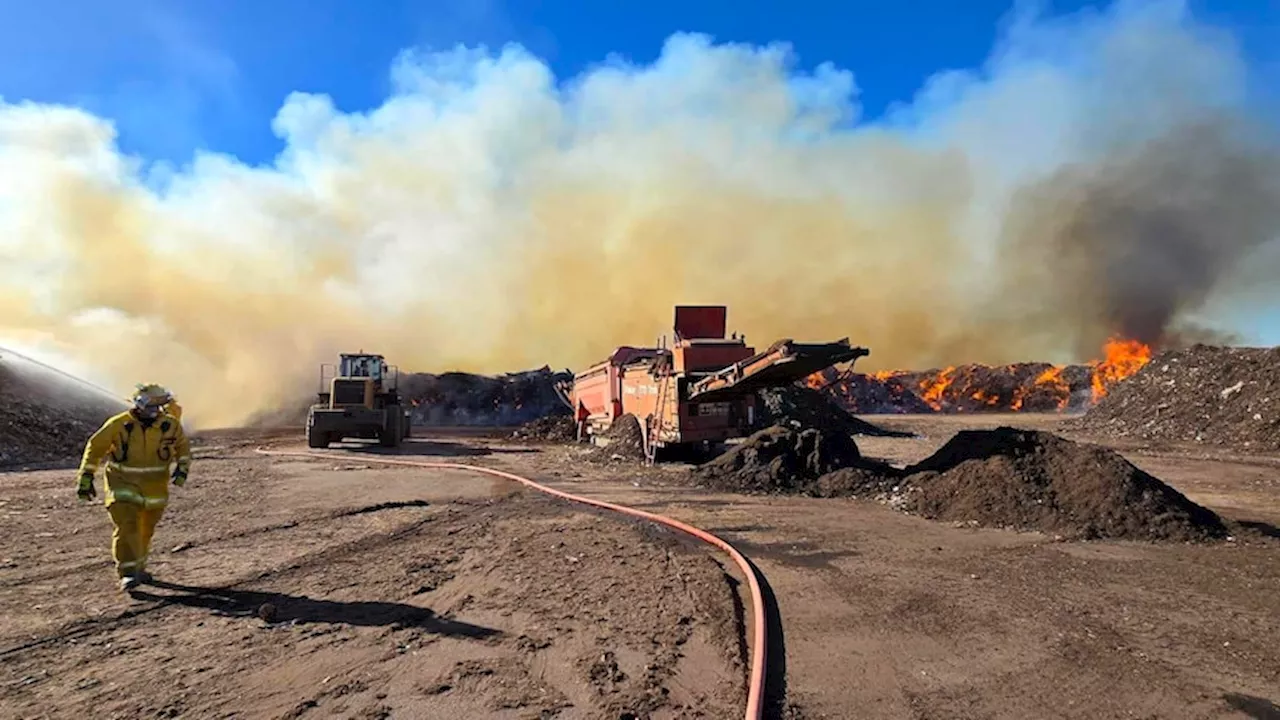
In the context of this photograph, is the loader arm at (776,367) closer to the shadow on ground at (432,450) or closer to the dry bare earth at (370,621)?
the dry bare earth at (370,621)

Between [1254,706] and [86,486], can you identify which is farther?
[86,486]

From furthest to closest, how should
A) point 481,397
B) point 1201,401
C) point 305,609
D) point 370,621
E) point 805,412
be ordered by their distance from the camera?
point 481,397, point 805,412, point 1201,401, point 305,609, point 370,621

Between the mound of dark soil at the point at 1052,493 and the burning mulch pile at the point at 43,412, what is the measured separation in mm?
17401

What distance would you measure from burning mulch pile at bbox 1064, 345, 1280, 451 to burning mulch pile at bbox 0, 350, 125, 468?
28.2 metres

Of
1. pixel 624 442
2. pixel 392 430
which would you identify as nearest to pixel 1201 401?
pixel 624 442

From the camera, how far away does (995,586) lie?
19.3 feet

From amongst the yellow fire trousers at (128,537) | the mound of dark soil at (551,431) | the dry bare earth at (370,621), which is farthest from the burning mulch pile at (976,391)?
the yellow fire trousers at (128,537)

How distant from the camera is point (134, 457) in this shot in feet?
19.1

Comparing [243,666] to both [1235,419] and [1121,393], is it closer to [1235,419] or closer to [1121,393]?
[1235,419]

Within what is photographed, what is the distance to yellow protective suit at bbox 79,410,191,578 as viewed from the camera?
18.6 feet

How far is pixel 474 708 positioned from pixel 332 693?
0.81m

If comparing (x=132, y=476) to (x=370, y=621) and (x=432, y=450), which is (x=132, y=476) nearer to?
(x=370, y=621)

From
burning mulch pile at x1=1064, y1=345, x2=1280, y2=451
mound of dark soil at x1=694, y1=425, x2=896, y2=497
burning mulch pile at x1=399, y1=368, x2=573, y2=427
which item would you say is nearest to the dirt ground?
mound of dark soil at x1=694, y1=425, x2=896, y2=497

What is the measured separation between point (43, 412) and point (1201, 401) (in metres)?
32.0
